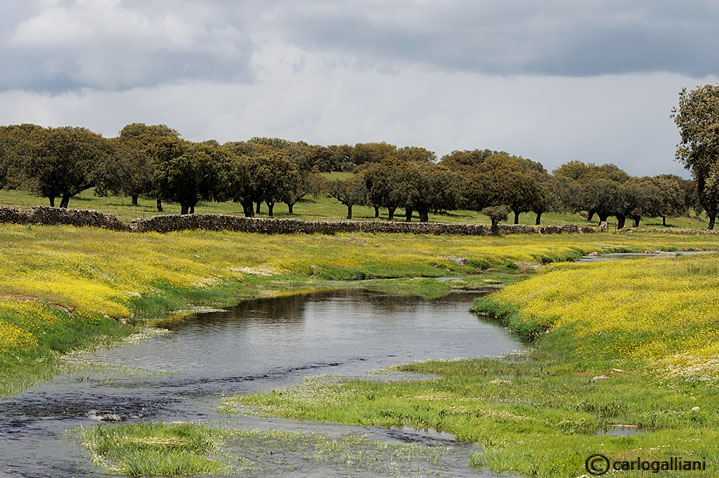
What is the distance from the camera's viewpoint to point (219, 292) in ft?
179

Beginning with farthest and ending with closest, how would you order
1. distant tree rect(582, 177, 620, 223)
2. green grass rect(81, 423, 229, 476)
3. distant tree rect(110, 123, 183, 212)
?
distant tree rect(582, 177, 620, 223)
distant tree rect(110, 123, 183, 212)
green grass rect(81, 423, 229, 476)

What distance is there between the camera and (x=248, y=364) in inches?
1224

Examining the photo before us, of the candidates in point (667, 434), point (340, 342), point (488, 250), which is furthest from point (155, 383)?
point (488, 250)

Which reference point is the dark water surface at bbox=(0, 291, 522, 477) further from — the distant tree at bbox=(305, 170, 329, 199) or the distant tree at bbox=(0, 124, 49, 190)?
the distant tree at bbox=(305, 170, 329, 199)

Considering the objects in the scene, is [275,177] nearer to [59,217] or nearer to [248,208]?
[248,208]

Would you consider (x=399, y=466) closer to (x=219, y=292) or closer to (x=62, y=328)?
(x=62, y=328)

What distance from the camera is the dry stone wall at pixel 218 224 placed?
68875 millimetres

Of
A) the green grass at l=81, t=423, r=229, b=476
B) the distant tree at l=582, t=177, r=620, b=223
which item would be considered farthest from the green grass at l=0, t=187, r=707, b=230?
the green grass at l=81, t=423, r=229, b=476

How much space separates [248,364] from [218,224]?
57.0 m

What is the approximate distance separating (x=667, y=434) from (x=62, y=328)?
83.2 feet

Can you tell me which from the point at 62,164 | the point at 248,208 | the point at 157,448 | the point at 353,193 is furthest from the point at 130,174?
the point at 157,448

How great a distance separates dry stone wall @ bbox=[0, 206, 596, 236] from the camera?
68875 millimetres

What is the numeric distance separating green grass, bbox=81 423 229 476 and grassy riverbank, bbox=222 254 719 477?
338 cm

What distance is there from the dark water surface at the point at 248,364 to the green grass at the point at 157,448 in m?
0.50
